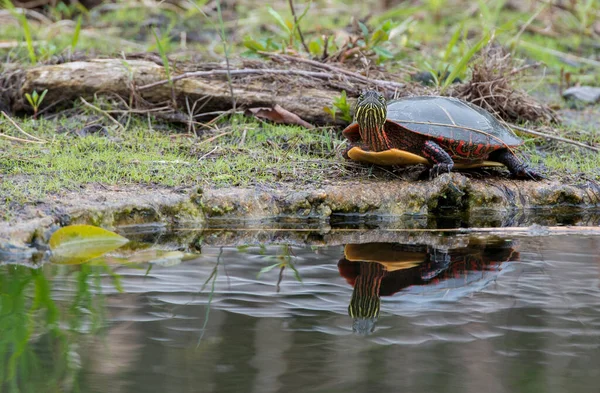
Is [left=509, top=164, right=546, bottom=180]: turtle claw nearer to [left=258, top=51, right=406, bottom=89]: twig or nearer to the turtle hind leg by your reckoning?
the turtle hind leg

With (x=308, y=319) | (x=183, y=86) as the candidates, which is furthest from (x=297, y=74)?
(x=308, y=319)

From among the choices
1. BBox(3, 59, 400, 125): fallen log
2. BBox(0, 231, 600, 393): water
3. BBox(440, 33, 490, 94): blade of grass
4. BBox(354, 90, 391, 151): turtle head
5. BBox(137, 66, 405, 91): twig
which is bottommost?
BBox(0, 231, 600, 393): water

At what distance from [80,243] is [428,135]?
2025mm

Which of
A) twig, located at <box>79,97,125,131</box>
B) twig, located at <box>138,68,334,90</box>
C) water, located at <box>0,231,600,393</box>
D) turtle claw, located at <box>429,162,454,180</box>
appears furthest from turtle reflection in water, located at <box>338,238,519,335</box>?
twig, located at <box>79,97,125,131</box>

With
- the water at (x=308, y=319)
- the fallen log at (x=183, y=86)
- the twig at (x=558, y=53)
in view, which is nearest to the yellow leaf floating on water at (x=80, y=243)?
the water at (x=308, y=319)

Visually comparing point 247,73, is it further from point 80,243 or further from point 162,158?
point 80,243

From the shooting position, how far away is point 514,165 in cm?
431

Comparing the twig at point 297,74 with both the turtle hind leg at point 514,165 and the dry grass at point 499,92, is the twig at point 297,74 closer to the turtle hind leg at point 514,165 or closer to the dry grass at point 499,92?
the dry grass at point 499,92

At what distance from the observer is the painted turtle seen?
13.1 feet

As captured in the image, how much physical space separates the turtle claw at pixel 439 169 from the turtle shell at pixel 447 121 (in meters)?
0.16

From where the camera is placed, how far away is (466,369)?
1.90 metres

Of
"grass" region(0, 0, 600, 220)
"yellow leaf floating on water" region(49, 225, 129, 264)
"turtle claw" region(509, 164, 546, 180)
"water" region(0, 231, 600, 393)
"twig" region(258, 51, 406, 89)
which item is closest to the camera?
"water" region(0, 231, 600, 393)

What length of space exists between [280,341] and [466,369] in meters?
0.55

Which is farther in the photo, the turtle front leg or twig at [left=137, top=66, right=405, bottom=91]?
twig at [left=137, top=66, right=405, bottom=91]
